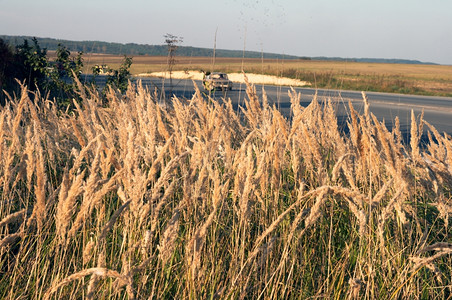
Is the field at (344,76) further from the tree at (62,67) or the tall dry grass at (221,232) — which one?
the tall dry grass at (221,232)

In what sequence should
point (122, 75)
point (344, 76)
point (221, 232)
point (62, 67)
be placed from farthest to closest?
point (344, 76), point (122, 75), point (62, 67), point (221, 232)

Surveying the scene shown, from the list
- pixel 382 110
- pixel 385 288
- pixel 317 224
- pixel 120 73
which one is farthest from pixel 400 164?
pixel 382 110

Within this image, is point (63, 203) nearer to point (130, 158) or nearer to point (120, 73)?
point (130, 158)

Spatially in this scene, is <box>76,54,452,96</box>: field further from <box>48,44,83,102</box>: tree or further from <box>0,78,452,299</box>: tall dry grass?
<box>0,78,452,299</box>: tall dry grass

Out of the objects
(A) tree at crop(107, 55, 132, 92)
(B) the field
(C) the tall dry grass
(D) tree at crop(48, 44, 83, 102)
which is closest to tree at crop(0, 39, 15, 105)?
(B) the field

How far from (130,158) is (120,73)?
7.73m

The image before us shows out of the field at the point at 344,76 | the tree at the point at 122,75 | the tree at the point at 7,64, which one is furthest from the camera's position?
the tree at the point at 7,64

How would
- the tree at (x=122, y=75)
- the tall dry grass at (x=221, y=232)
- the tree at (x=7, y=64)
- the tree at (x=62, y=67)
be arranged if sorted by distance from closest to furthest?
the tall dry grass at (x=221, y=232)
the tree at (x=62, y=67)
the tree at (x=122, y=75)
the tree at (x=7, y=64)

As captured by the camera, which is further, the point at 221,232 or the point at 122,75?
the point at 122,75

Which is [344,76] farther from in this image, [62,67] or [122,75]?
[62,67]

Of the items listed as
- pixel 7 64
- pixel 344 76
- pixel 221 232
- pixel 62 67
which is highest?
pixel 344 76

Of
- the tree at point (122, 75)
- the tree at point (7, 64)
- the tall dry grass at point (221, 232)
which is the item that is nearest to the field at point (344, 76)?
the tree at point (122, 75)

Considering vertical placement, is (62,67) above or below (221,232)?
above

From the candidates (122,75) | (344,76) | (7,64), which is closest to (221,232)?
(122,75)
